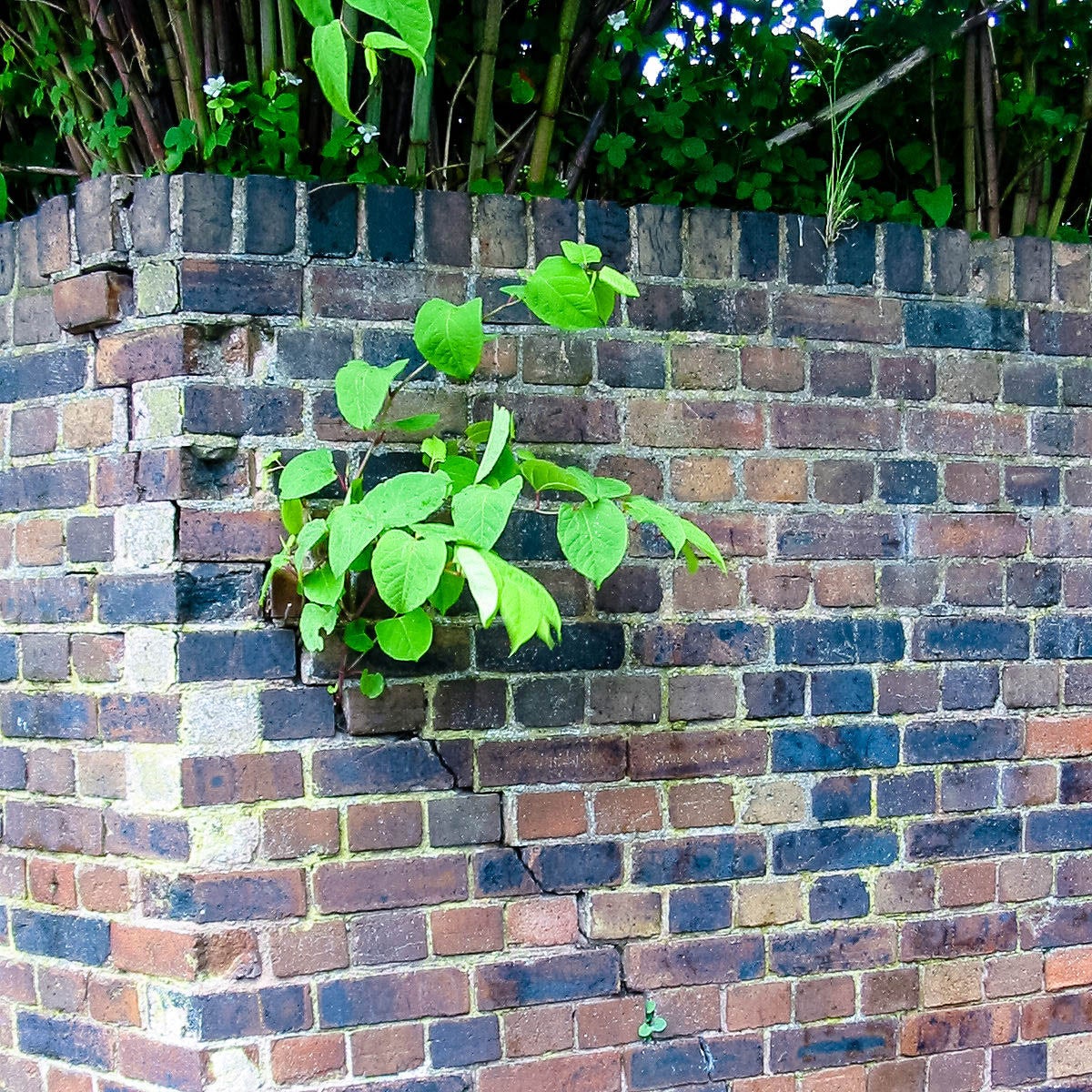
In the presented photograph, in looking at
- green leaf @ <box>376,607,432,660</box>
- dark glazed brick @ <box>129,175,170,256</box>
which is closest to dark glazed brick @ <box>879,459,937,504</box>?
green leaf @ <box>376,607,432,660</box>

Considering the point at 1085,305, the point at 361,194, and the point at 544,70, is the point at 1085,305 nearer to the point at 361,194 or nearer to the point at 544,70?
the point at 544,70

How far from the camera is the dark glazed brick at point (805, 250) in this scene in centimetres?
223

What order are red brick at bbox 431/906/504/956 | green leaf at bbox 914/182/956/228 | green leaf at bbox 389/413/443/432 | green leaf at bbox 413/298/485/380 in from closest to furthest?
green leaf at bbox 413/298/485/380 < green leaf at bbox 389/413/443/432 < red brick at bbox 431/906/504/956 < green leaf at bbox 914/182/956/228

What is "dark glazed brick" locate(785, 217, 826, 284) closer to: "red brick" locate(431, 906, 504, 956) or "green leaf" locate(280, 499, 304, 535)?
"green leaf" locate(280, 499, 304, 535)

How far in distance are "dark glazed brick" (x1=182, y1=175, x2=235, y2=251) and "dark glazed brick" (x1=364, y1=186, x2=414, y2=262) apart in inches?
9.8

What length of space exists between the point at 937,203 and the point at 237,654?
1.68 m

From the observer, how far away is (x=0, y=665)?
2.13 meters

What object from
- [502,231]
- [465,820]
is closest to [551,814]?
[465,820]

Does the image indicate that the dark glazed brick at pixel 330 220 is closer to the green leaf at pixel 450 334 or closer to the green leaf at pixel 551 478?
the green leaf at pixel 450 334

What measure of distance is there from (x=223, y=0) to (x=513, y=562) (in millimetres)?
1146

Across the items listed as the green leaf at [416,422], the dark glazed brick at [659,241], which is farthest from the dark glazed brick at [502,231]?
the green leaf at [416,422]

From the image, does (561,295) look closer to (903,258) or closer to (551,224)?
(551,224)

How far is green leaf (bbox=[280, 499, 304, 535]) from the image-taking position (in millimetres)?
1889

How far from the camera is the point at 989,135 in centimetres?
242
